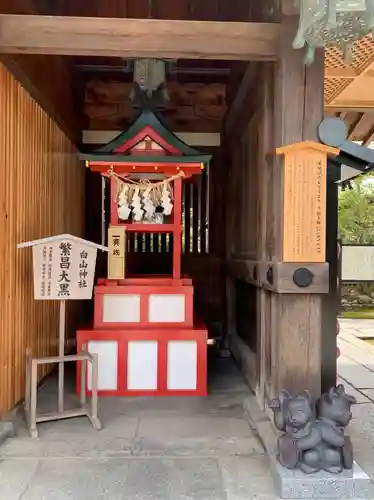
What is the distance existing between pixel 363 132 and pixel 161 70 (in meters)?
3.78

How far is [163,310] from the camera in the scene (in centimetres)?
484

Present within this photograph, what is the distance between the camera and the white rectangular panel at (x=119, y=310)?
189 inches

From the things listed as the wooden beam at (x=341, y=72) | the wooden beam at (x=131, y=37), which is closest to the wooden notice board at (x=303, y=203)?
the wooden beam at (x=131, y=37)

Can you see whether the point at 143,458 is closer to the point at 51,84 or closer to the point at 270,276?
the point at 270,276

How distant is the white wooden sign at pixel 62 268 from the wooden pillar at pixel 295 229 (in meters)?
1.51

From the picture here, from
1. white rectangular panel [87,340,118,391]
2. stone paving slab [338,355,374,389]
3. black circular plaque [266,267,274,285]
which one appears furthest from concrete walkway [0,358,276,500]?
stone paving slab [338,355,374,389]

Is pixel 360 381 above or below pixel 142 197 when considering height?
below

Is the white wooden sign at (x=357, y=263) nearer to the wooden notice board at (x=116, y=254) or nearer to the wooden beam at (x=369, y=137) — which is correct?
the wooden beam at (x=369, y=137)

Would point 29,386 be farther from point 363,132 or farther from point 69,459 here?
point 363,132

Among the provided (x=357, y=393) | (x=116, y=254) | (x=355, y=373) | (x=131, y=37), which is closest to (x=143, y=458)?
(x=116, y=254)

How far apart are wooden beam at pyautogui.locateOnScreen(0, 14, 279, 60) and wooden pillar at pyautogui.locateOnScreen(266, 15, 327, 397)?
0.27 metres

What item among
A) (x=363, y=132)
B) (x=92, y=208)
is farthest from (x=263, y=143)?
(x=363, y=132)

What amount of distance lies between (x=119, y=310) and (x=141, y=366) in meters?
0.56

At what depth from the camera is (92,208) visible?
7043mm
